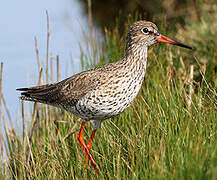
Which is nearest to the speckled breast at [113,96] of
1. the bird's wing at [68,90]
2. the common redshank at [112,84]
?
the common redshank at [112,84]

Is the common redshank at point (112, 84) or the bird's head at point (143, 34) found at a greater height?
the bird's head at point (143, 34)

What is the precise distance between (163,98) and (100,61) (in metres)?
1.92

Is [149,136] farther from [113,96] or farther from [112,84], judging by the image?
[112,84]

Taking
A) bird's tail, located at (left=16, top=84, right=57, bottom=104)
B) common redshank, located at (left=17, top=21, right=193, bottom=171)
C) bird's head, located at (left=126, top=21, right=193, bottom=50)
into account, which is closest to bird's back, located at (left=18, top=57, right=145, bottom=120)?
common redshank, located at (left=17, top=21, right=193, bottom=171)

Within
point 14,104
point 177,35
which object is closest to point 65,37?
point 14,104

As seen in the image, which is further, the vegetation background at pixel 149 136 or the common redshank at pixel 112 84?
the common redshank at pixel 112 84

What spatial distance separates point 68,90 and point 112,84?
72 centimetres

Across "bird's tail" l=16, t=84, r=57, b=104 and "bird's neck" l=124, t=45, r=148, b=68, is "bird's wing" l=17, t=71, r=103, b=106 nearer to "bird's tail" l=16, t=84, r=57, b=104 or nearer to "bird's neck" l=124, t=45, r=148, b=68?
"bird's tail" l=16, t=84, r=57, b=104

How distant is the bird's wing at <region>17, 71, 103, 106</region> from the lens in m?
4.71

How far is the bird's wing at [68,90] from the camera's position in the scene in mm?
4707

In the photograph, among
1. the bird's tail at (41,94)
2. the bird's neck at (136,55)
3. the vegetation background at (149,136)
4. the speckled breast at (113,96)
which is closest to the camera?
the vegetation background at (149,136)

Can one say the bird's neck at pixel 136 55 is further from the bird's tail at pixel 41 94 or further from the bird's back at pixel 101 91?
the bird's tail at pixel 41 94

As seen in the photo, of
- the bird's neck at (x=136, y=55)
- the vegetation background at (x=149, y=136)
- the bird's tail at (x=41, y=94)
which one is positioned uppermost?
the bird's neck at (x=136, y=55)

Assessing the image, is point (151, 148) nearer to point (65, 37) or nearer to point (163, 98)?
point (163, 98)
